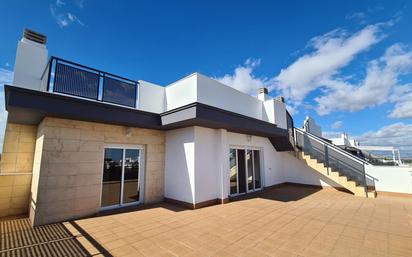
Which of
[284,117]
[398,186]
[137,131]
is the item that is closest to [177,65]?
[137,131]

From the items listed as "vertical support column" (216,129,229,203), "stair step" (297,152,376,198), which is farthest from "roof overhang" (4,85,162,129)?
"stair step" (297,152,376,198)

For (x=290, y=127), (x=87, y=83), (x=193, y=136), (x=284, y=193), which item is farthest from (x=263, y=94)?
(x=87, y=83)

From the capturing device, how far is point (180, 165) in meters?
6.86

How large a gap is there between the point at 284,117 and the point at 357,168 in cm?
414

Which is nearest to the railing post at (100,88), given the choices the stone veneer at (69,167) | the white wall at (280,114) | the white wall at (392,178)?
the stone veneer at (69,167)

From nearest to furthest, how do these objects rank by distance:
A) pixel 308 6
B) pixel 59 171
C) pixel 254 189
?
1. pixel 59 171
2. pixel 308 6
3. pixel 254 189

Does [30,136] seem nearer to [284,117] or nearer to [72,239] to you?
[72,239]

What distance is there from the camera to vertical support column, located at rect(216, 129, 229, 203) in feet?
22.9

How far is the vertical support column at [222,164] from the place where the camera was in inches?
274

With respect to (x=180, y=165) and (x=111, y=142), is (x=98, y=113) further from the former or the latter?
(x=180, y=165)

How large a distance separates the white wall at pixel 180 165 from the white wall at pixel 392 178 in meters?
9.09

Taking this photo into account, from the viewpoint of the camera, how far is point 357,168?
8.58m

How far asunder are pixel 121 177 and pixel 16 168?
3.65m

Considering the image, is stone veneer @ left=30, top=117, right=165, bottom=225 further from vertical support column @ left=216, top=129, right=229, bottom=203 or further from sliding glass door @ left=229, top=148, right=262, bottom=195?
sliding glass door @ left=229, top=148, right=262, bottom=195
